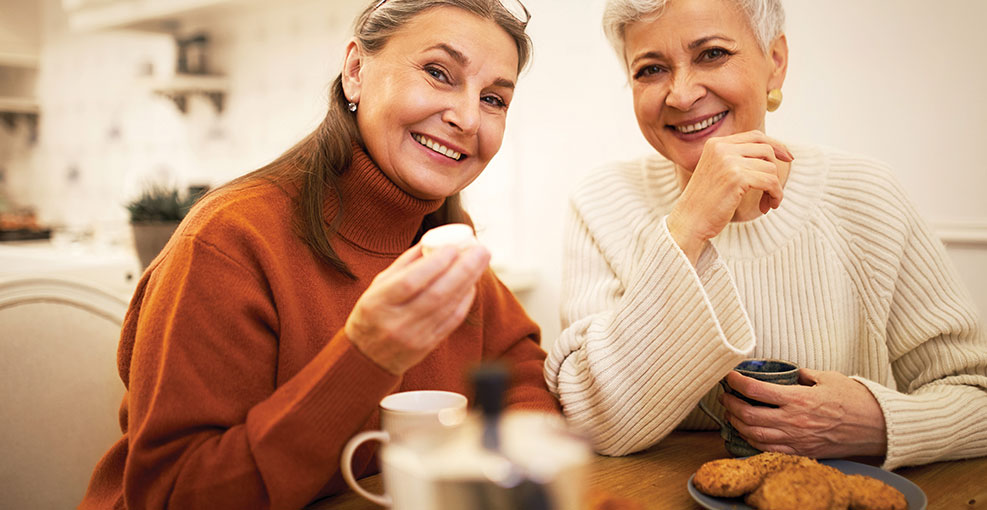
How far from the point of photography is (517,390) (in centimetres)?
114

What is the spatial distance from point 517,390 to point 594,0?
5.35ft

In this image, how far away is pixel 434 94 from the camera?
1022 mm

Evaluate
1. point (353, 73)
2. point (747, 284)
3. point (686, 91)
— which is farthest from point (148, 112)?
point (747, 284)

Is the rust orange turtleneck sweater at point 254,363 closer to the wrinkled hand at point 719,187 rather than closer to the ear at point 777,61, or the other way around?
the wrinkled hand at point 719,187

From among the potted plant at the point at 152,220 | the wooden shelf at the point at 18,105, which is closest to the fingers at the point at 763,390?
the potted plant at the point at 152,220

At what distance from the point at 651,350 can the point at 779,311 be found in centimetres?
31

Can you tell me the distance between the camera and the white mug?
0.51 metres

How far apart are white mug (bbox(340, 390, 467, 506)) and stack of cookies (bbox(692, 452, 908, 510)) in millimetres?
301

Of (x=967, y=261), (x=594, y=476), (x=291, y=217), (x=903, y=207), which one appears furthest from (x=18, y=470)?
(x=967, y=261)

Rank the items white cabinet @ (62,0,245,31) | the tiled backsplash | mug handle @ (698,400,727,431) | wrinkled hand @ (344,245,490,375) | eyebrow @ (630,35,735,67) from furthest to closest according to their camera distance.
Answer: the tiled backsplash < white cabinet @ (62,0,245,31) < eyebrow @ (630,35,735,67) < mug handle @ (698,400,727,431) < wrinkled hand @ (344,245,490,375)

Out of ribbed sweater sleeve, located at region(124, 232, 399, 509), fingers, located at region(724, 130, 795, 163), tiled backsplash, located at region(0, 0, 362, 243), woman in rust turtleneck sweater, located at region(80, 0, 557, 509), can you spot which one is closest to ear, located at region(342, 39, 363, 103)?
woman in rust turtleneck sweater, located at region(80, 0, 557, 509)

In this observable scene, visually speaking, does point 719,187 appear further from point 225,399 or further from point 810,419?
point 225,399

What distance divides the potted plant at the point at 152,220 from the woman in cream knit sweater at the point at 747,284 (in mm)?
1195

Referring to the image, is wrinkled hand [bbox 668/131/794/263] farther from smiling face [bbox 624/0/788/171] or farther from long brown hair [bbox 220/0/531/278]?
long brown hair [bbox 220/0/531/278]
